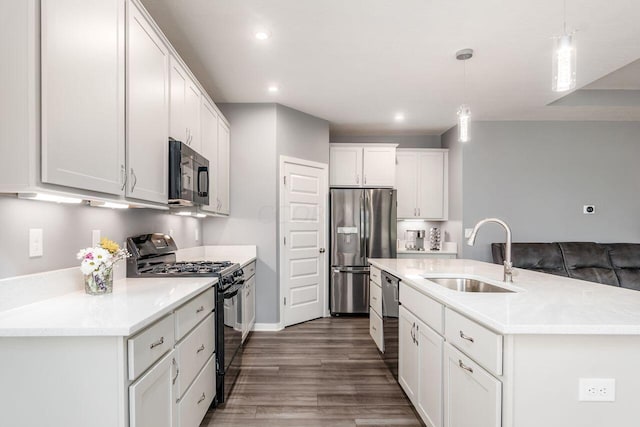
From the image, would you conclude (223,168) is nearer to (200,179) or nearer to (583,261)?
(200,179)

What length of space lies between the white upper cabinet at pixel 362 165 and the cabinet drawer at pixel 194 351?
3.18 meters

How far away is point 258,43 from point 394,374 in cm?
284

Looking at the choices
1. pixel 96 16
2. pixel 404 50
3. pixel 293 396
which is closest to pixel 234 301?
pixel 293 396

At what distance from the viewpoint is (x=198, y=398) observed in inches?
75.7

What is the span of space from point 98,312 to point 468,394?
158cm

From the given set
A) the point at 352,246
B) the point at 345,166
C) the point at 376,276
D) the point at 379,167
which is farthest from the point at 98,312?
the point at 379,167

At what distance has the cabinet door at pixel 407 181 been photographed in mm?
5305

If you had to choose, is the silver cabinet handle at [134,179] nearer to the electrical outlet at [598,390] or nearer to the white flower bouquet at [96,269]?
the white flower bouquet at [96,269]

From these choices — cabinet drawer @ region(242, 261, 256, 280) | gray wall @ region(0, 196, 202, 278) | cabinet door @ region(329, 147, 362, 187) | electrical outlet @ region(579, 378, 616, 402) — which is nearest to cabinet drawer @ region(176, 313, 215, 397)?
gray wall @ region(0, 196, 202, 278)

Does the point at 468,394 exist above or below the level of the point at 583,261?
below

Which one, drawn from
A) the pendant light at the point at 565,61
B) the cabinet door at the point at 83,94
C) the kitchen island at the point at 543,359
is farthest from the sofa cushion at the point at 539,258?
the cabinet door at the point at 83,94

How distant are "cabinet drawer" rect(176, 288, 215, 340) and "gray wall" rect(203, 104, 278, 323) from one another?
1.83 metres

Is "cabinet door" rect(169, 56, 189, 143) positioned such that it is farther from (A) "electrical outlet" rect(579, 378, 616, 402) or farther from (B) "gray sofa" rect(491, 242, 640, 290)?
(B) "gray sofa" rect(491, 242, 640, 290)

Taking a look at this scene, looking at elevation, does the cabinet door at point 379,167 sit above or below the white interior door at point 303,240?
above
